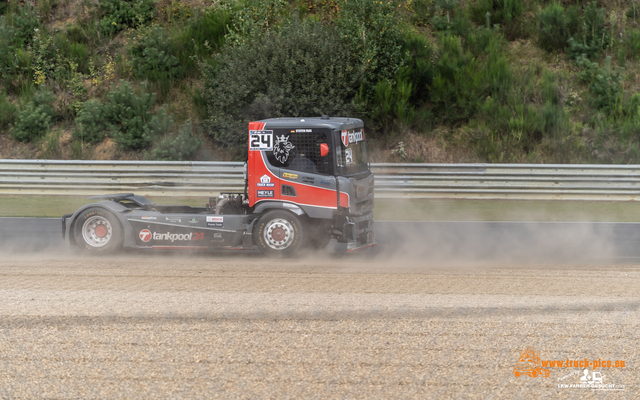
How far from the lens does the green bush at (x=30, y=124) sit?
20.2m

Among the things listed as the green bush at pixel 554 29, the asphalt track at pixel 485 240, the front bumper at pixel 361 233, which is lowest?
the asphalt track at pixel 485 240

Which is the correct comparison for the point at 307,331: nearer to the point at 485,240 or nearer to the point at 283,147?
the point at 283,147

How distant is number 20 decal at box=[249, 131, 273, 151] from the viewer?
988cm

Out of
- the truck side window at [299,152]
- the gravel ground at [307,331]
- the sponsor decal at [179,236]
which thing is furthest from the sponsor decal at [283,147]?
the gravel ground at [307,331]

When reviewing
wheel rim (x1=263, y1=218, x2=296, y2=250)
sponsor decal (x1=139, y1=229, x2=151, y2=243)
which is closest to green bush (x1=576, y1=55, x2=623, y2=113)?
wheel rim (x1=263, y1=218, x2=296, y2=250)

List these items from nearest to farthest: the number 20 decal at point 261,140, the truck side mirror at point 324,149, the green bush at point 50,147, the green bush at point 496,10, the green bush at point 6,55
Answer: the truck side mirror at point 324,149 → the number 20 decal at point 261,140 → the green bush at point 50,147 → the green bush at point 6,55 → the green bush at point 496,10

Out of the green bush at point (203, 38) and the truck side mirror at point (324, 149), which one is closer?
the truck side mirror at point (324, 149)

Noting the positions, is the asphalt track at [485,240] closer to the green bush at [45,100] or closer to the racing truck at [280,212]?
the racing truck at [280,212]

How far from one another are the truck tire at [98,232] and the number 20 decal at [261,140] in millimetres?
2661

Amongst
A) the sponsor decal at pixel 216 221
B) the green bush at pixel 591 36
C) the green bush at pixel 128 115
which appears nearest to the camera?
the sponsor decal at pixel 216 221

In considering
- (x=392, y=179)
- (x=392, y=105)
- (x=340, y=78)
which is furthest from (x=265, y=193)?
(x=392, y=105)

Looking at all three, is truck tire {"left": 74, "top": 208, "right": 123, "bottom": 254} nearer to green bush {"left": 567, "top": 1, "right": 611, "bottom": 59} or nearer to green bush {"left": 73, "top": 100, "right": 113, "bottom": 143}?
green bush {"left": 73, "top": 100, "right": 113, "bottom": 143}

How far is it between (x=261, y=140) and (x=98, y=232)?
319 centimetres

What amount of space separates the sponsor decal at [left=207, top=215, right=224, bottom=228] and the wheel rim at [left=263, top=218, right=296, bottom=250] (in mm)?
798
